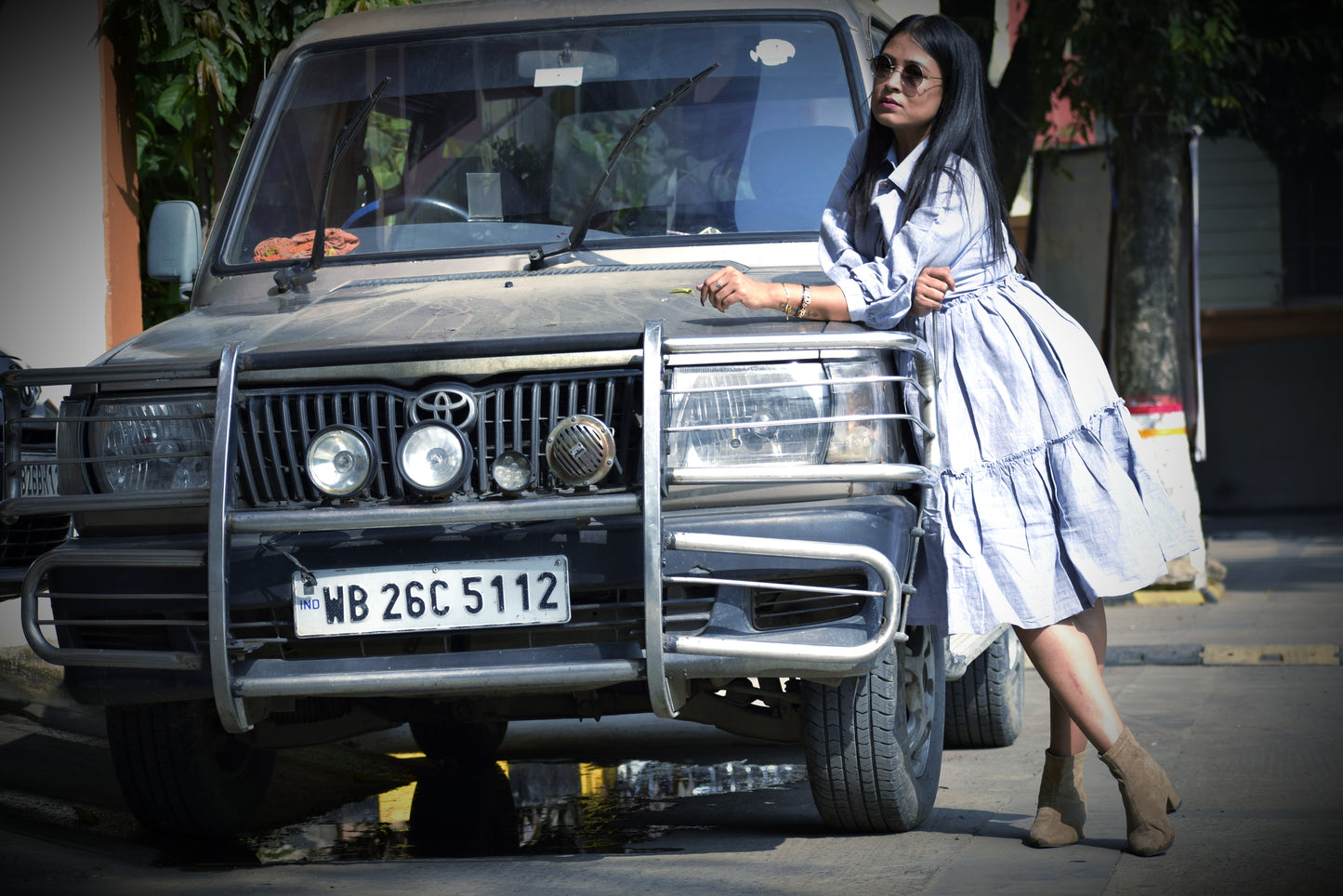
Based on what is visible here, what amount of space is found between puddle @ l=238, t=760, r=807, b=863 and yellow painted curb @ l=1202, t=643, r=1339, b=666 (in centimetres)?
299

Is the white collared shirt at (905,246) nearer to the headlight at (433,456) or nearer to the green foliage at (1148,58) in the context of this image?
the headlight at (433,456)

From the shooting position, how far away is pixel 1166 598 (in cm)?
970

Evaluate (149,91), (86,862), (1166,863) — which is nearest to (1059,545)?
(1166,863)

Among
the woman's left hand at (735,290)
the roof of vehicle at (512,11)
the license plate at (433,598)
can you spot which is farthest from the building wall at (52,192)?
the woman's left hand at (735,290)

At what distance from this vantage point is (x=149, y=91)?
26.8ft

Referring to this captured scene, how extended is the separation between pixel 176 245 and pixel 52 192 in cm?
280

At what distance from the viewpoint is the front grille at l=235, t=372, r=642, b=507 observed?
10.8ft

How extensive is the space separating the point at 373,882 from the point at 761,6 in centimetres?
279

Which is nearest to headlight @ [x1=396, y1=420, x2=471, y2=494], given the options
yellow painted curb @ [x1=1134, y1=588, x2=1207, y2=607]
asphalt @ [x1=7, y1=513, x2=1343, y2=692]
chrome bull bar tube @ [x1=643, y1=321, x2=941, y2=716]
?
chrome bull bar tube @ [x1=643, y1=321, x2=941, y2=716]

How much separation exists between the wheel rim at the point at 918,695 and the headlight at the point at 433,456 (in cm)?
124

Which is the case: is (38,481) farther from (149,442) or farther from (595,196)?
(595,196)

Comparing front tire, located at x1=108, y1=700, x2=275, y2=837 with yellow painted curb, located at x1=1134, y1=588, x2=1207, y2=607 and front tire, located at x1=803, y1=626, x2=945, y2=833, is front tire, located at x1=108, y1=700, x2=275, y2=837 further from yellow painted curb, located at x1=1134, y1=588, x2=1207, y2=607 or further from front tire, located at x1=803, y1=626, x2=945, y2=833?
yellow painted curb, located at x1=1134, y1=588, x2=1207, y2=607

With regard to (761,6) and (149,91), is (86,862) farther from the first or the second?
(149,91)

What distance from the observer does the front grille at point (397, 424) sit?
329cm
